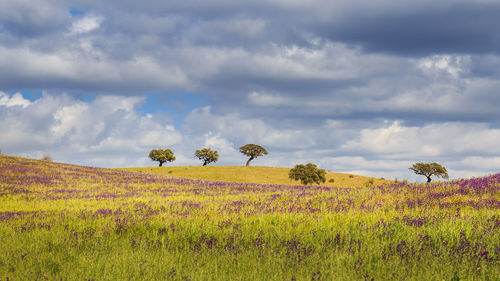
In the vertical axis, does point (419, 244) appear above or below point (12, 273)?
above

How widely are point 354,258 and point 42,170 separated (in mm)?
30908

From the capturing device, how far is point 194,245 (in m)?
7.16

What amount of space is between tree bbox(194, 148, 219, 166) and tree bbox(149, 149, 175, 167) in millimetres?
6806

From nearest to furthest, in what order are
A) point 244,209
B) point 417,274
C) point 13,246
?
point 417,274 < point 13,246 < point 244,209

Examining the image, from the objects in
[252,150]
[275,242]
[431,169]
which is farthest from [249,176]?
Answer: [275,242]

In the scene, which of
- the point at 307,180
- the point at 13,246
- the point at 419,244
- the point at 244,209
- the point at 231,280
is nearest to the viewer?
the point at 231,280

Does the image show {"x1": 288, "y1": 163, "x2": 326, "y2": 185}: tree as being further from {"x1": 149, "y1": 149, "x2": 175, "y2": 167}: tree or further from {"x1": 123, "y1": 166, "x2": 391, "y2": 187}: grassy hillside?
{"x1": 149, "y1": 149, "x2": 175, "y2": 167}: tree

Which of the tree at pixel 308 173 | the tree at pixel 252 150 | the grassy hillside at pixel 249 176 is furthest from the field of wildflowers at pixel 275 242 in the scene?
the tree at pixel 252 150

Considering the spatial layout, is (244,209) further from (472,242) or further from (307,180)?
(307,180)

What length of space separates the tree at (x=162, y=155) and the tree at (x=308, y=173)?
A: 47.4m

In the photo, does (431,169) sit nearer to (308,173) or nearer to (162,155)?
(308,173)

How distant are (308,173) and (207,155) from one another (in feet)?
150

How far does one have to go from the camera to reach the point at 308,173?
179 ft

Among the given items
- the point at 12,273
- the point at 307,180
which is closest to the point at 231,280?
the point at 12,273
